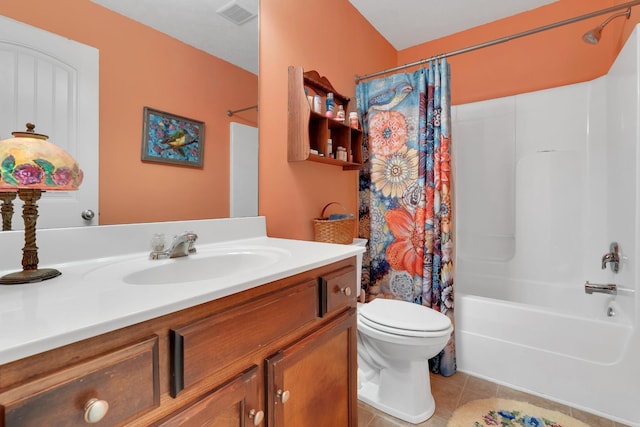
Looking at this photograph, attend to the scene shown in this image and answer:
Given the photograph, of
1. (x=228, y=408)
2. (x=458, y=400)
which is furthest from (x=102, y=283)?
(x=458, y=400)

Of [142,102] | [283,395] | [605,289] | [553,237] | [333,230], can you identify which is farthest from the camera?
[553,237]

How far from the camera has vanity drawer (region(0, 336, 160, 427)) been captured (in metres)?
0.38

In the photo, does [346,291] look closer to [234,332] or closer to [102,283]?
[234,332]

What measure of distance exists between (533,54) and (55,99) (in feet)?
9.50

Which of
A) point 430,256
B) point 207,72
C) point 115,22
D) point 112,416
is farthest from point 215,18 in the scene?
point 430,256

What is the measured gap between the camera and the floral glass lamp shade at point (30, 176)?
64 centimetres

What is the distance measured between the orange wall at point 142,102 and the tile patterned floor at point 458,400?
1227mm

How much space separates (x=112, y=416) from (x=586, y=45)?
3.12 metres

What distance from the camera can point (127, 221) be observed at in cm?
99

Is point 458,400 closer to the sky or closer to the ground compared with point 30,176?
closer to the ground

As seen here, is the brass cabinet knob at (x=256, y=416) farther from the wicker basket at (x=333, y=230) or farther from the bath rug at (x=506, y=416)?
the bath rug at (x=506, y=416)

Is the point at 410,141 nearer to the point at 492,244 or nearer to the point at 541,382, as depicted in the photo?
the point at 492,244

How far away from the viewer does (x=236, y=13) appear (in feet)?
4.39

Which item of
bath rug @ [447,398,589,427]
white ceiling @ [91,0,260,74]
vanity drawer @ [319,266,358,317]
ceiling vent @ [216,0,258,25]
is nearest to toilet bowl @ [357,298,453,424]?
bath rug @ [447,398,589,427]
